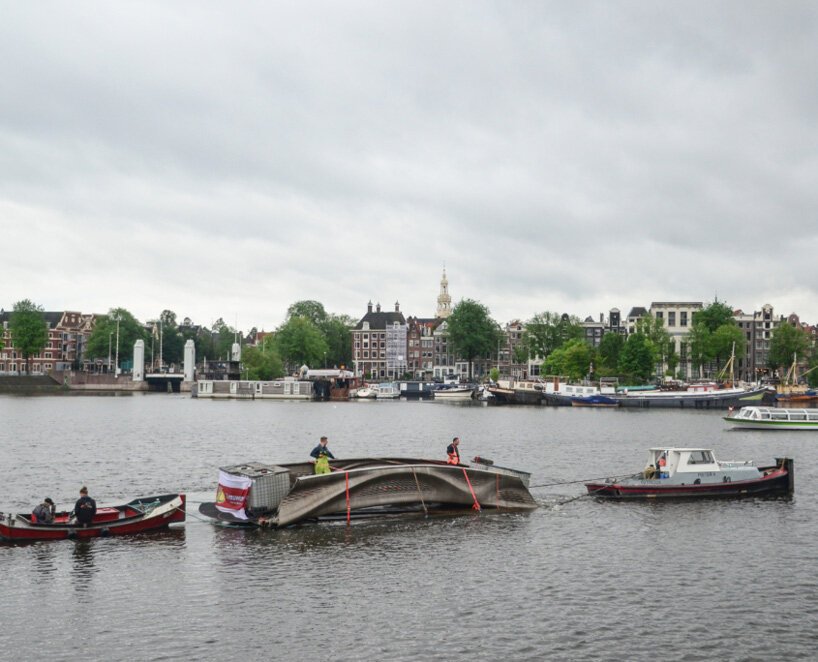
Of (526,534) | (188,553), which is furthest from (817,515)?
(188,553)

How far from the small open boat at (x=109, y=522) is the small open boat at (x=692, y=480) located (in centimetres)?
2246

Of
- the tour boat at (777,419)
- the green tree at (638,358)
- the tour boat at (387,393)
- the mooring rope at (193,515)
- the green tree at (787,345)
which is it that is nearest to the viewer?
the mooring rope at (193,515)

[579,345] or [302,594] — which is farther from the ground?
[579,345]

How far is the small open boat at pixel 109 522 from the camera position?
33.5 m

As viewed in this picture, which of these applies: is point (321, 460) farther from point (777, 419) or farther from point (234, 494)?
point (777, 419)

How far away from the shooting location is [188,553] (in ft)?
107

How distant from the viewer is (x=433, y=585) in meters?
28.8

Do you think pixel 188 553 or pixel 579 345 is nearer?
pixel 188 553

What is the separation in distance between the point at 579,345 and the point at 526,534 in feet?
487

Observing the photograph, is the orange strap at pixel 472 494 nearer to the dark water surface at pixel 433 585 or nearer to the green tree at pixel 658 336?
the dark water surface at pixel 433 585

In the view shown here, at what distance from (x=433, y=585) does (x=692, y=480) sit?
22.6 meters

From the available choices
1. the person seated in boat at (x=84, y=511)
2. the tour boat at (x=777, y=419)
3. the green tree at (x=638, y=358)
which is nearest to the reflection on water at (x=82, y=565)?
the person seated in boat at (x=84, y=511)

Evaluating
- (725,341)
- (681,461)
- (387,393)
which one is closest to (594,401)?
(725,341)

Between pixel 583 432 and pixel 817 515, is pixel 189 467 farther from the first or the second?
pixel 583 432
